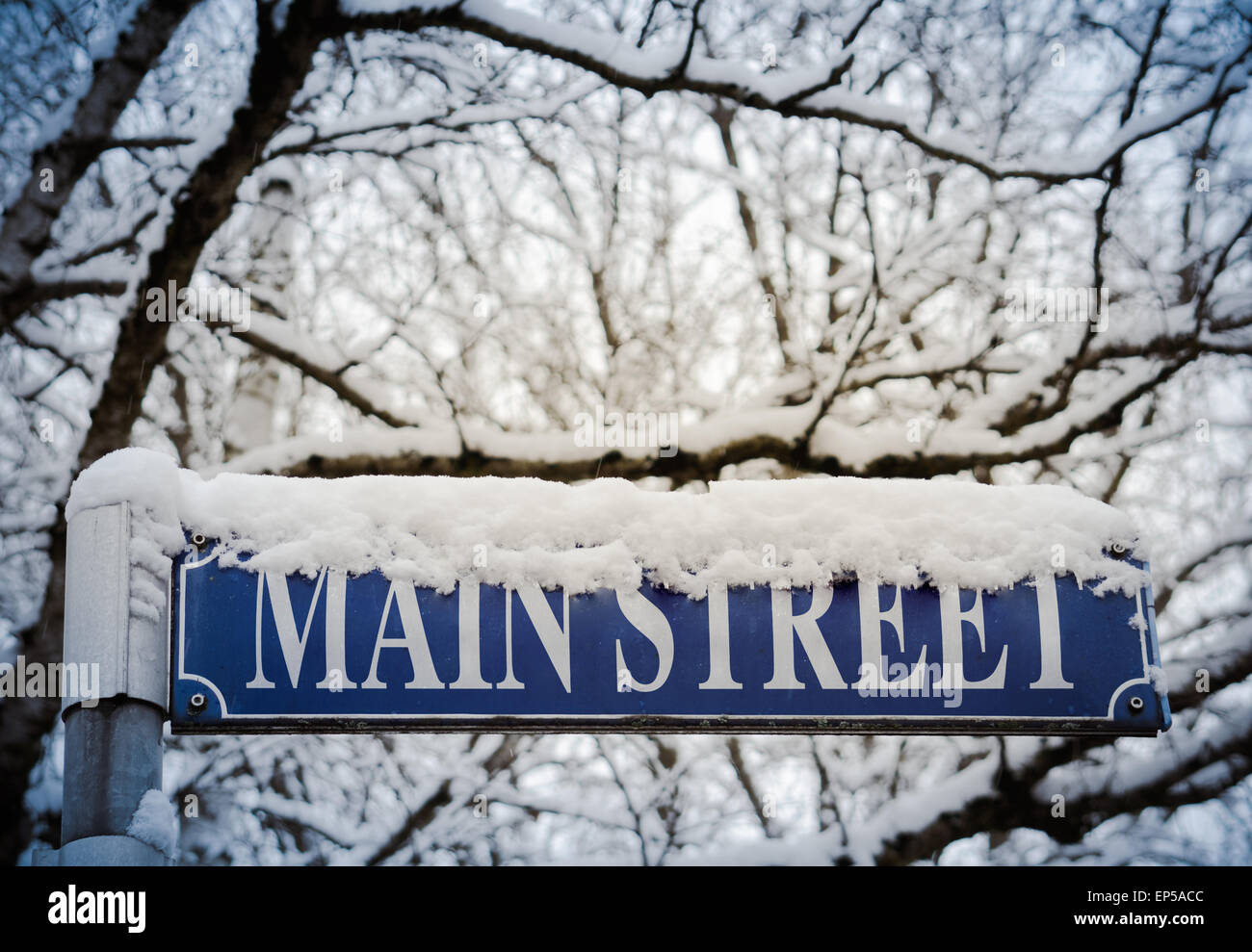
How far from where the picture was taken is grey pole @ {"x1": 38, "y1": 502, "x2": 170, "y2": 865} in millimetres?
1747

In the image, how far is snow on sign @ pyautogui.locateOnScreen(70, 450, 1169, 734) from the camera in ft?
6.35

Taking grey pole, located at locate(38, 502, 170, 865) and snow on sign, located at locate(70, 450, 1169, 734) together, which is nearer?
grey pole, located at locate(38, 502, 170, 865)

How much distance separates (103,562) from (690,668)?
89 cm

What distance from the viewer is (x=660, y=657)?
6.46ft

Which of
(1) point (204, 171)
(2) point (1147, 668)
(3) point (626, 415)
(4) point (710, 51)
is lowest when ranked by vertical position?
(2) point (1147, 668)

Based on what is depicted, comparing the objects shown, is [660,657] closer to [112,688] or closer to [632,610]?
[632,610]

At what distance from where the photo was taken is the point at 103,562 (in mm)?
1861

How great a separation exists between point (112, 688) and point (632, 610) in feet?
2.50

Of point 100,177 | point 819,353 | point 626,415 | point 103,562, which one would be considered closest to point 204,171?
point 100,177

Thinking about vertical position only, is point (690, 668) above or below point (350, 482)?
below

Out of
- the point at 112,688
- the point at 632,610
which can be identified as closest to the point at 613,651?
the point at 632,610

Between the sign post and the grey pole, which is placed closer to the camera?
the grey pole

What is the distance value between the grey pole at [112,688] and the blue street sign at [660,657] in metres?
0.06
